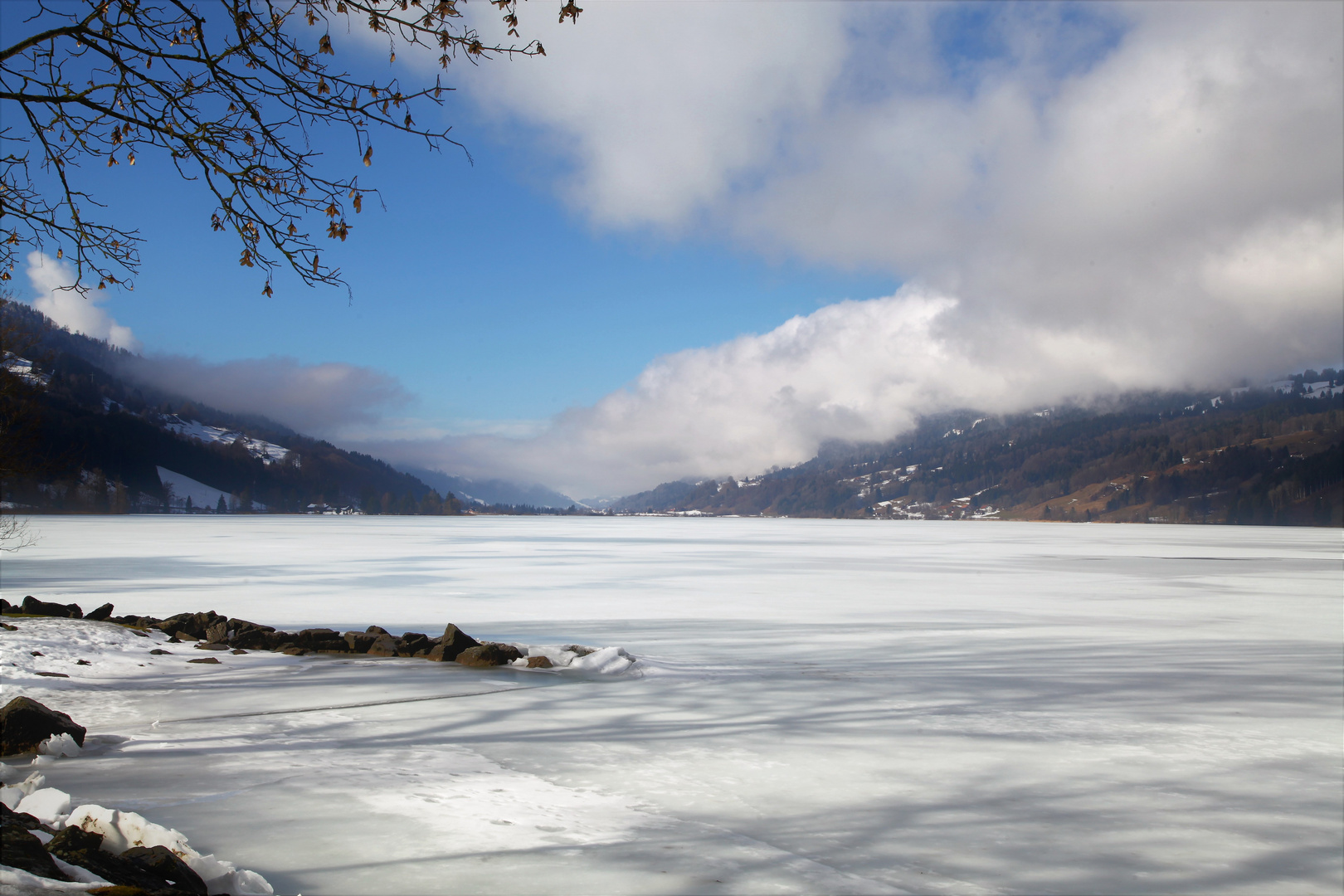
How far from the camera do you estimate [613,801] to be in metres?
5.97

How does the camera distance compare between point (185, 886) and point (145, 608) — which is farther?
point (145, 608)

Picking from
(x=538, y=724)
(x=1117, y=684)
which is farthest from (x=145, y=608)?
(x=1117, y=684)

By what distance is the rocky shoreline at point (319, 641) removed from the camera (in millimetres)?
12224

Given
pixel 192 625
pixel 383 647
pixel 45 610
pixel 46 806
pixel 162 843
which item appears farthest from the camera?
pixel 45 610

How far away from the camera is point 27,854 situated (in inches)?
133

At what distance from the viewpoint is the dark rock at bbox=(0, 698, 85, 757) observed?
6.47 meters

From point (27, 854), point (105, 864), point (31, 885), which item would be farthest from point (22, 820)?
point (31, 885)

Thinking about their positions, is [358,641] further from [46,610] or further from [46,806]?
[46,806]

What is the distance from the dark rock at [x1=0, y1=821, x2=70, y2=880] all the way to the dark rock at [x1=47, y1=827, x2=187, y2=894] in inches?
7.6

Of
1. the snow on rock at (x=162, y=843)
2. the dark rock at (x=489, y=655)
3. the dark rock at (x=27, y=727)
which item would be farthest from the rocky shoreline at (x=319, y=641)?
the snow on rock at (x=162, y=843)

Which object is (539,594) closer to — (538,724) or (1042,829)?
(538,724)

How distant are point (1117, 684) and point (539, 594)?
16.9m

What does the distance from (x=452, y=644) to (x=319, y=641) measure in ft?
7.72

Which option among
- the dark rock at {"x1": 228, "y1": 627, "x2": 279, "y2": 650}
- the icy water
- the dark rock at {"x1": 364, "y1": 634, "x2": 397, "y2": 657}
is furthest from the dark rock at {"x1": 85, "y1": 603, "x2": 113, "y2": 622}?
the dark rock at {"x1": 364, "y1": 634, "x2": 397, "y2": 657}
